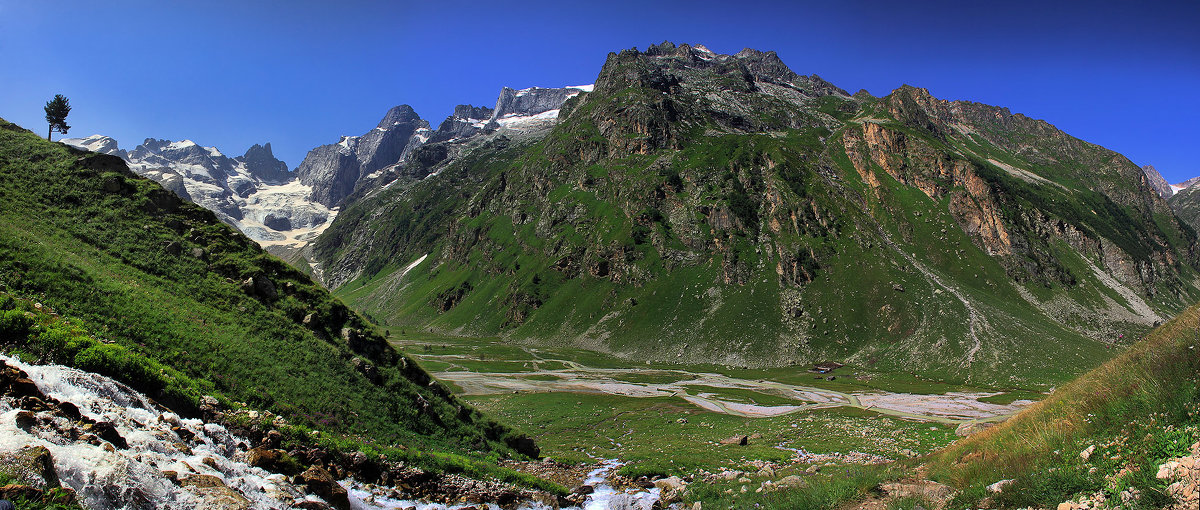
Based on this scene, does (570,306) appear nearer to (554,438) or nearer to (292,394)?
(554,438)

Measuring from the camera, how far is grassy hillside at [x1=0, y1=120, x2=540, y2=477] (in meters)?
16.1

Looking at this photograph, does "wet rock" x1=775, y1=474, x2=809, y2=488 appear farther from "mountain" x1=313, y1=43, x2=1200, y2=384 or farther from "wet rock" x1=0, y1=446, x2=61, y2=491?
"mountain" x1=313, y1=43, x2=1200, y2=384

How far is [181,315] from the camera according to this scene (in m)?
21.5

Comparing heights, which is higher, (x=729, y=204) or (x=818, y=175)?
(x=818, y=175)

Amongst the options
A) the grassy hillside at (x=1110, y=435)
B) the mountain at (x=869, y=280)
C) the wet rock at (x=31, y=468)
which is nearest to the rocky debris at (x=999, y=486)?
the grassy hillside at (x=1110, y=435)

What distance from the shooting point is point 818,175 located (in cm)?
18750

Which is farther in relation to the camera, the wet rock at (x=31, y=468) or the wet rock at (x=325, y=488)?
the wet rock at (x=325, y=488)

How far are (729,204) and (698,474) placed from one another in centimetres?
16699

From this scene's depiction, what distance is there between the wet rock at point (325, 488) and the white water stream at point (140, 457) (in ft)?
1.46

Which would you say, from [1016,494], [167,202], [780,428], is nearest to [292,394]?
[167,202]

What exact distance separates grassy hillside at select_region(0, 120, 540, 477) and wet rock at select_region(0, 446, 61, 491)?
7.09m

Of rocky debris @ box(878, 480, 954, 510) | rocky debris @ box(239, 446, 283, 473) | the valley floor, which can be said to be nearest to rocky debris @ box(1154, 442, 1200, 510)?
rocky debris @ box(878, 480, 954, 510)

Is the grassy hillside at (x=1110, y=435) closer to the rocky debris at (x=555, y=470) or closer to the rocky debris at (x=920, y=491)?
the rocky debris at (x=920, y=491)

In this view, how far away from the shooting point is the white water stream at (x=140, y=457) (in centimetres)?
859
